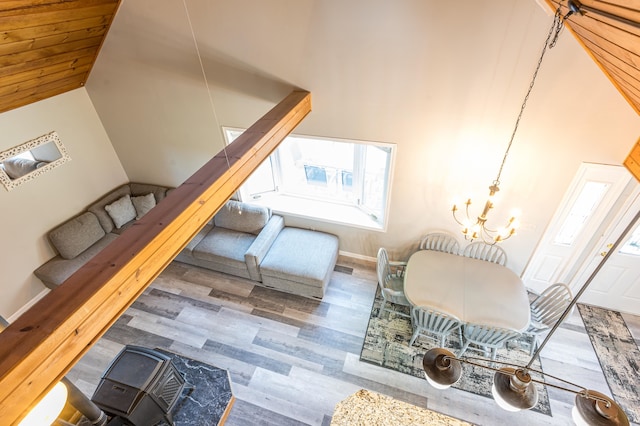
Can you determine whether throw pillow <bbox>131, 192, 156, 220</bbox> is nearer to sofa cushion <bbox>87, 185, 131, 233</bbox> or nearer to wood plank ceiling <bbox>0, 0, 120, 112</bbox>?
sofa cushion <bbox>87, 185, 131, 233</bbox>

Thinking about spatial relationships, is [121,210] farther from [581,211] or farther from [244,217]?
[581,211]

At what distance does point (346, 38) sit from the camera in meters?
2.73

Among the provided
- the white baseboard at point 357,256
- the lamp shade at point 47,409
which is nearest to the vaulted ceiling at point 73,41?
the lamp shade at point 47,409

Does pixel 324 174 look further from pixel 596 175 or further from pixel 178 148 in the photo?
pixel 596 175

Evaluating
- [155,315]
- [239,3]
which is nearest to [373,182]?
[239,3]

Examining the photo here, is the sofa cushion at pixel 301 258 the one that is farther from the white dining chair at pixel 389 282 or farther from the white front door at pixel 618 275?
the white front door at pixel 618 275

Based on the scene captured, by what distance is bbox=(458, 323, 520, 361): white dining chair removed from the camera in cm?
278

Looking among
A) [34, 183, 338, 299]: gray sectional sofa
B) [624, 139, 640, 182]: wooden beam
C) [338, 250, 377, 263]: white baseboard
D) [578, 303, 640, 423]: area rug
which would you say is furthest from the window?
[578, 303, 640, 423]: area rug

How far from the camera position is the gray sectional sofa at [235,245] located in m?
3.81

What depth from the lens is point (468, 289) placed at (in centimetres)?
306

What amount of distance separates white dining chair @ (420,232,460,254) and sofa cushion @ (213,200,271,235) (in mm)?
2187

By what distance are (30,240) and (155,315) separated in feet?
6.02

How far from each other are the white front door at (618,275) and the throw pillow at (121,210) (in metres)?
6.04

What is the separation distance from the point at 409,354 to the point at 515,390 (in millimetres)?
1940
